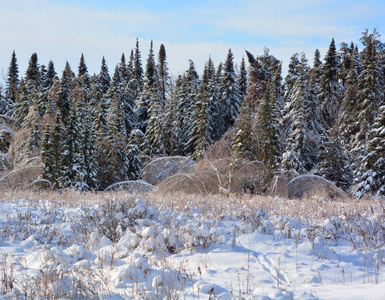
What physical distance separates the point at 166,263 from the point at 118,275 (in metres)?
0.64

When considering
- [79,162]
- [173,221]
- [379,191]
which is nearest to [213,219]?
[173,221]

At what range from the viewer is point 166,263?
14.0 feet

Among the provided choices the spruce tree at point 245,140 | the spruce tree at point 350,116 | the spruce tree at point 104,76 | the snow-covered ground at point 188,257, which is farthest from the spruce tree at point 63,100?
the snow-covered ground at point 188,257

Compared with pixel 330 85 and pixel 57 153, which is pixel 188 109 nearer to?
pixel 330 85

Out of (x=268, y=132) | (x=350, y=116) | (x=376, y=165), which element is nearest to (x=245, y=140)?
(x=268, y=132)

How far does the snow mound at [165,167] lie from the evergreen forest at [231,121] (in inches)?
79.2

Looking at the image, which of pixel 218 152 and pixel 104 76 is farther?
pixel 104 76

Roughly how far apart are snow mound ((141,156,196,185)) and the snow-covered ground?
56.0ft

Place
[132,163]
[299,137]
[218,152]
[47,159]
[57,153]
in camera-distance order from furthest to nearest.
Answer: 1. [299,137]
2. [132,163]
3. [57,153]
4. [47,159]
5. [218,152]

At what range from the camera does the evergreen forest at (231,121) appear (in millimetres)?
28750

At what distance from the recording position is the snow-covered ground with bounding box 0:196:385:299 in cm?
352

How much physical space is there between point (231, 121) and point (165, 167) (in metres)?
31.5

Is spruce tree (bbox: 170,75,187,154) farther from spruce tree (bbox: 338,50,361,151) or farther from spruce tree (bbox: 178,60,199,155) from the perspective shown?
spruce tree (bbox: 338,50,361,151)

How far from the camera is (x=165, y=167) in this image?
25.4 metres
